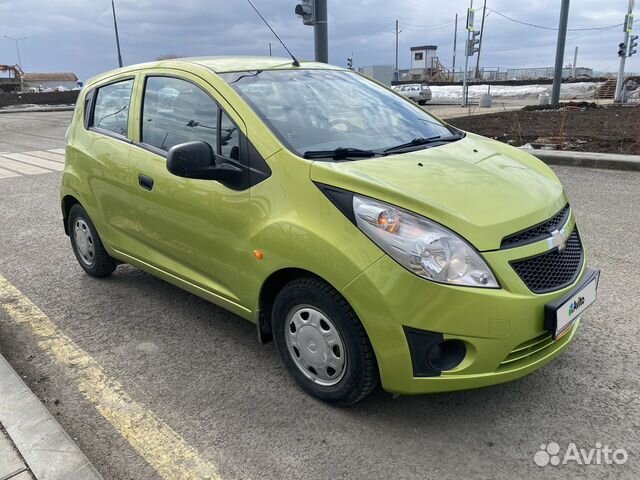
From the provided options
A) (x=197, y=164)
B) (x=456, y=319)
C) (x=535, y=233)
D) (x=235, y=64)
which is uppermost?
(x=235, y=64)

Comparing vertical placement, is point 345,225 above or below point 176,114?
below

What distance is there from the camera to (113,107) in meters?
4.05

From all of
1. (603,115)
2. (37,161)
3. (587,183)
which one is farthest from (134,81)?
(603,115)

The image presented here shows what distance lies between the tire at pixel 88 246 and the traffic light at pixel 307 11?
242 inches

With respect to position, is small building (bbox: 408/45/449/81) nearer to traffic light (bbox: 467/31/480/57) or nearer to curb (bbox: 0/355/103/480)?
traffic light (bbox: 467/31/480/57)

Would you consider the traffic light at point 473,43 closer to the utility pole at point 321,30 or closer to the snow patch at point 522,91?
the snow patch at point 522,91

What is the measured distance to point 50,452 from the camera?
2.41 m

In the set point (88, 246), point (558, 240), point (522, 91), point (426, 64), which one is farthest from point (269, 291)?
point (426, 64)

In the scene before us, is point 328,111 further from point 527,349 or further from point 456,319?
point 527,349

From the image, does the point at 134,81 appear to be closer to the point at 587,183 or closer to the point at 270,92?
the point at 270,92

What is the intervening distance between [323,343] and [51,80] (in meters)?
75.3

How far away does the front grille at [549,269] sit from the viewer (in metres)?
2.36

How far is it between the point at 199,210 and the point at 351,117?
3.46 feet

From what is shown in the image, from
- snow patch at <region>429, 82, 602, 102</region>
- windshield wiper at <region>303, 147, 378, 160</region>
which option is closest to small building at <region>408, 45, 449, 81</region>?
snow patch at <region>429, 82, 602, 102</region>
